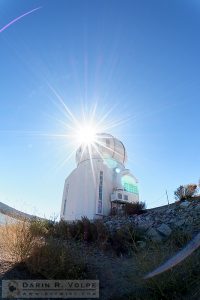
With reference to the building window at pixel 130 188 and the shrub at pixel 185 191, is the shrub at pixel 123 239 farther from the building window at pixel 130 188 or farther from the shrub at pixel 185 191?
the building window at pixel 130 188

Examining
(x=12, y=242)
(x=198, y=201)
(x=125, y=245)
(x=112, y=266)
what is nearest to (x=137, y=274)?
(x=112, y=266)

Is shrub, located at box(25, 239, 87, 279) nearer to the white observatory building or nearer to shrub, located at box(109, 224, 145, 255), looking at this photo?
shrub, located at box(109, 224, 145, 255)

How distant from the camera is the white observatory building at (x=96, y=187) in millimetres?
19172

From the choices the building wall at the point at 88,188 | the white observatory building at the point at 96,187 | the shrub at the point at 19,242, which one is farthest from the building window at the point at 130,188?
the shrub at the point at 19,242

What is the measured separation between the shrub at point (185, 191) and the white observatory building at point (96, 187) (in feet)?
13.0

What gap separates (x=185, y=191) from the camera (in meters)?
16.3

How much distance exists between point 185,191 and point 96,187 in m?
5.88

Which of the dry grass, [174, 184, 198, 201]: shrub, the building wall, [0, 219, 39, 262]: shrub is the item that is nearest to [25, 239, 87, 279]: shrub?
the dry grass

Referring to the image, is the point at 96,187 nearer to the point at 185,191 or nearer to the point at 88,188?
the point at 88,188

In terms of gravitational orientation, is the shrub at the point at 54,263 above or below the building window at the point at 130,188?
below

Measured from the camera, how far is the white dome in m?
22.6

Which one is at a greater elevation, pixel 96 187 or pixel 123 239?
pixel 96 187

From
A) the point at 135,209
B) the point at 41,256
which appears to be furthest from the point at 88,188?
the point at 41,256

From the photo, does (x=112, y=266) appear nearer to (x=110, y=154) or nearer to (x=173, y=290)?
(x=173, y=290)
